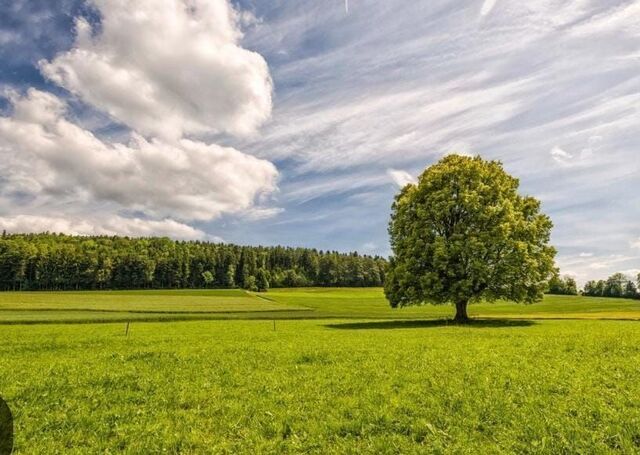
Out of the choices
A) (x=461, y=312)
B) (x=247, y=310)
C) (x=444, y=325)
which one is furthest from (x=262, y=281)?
(x=444, y=325)

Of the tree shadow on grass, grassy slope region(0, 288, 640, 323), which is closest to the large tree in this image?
the tree shadow on grass

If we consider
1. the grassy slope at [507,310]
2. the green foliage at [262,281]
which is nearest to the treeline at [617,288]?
the grassy slope at [507,310]

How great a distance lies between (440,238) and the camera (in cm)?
4531

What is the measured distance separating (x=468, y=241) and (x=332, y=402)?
3398cm

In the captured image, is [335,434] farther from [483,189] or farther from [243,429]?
[483,189]

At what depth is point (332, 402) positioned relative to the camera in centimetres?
1294

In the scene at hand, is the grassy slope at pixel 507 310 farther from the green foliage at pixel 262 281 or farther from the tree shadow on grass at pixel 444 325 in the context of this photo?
the green foliage at pixel 262 281

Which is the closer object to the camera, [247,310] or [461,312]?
Result: [461,312]

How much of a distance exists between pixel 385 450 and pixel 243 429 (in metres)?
3.76

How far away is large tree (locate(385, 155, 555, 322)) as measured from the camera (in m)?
43.8

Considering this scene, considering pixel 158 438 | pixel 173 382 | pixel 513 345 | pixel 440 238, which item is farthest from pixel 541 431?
pixel 440 238

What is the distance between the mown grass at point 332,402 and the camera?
10.0 metres

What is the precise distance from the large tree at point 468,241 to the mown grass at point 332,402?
2279 centimetres

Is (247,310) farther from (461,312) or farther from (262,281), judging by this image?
(262,281)
